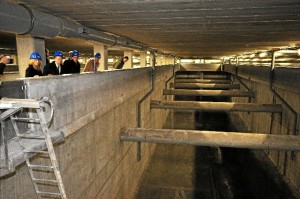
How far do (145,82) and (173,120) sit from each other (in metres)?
9.30

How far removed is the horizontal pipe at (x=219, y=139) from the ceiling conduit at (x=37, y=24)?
98.6 inches

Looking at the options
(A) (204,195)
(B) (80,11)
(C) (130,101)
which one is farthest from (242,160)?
(B) (80,11)

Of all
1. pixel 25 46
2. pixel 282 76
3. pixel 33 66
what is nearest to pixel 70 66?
pixel 25 46

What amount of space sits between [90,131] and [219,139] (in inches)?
119

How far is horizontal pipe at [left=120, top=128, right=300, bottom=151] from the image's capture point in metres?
5.26

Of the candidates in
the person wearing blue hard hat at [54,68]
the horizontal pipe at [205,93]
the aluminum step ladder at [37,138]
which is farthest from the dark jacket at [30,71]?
the horizontal pipe at [205,93]

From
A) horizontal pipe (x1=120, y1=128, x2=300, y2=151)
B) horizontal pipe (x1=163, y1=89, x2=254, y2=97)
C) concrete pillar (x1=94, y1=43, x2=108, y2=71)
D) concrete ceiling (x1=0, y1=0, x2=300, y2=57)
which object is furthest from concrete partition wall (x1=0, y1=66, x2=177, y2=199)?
horizontal pipe (x1=163, y1=89, x2=254, y2=97)

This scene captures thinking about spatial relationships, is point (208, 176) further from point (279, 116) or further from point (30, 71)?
point (30, 71)

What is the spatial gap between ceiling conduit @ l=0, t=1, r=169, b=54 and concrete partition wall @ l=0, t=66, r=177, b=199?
72 cm

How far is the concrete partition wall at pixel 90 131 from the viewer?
277 cm

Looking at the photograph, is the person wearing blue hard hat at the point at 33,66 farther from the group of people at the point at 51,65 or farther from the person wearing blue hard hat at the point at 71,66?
the person wearing blue hard hat at the point at 71,66

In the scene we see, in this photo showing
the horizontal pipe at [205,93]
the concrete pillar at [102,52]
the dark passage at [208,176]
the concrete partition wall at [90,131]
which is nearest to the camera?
the concrete partition wall at [90,131]

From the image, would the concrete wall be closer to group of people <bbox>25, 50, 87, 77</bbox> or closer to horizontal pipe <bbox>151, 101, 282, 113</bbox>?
horizontal pipe <bbox>151, 101, 282, 113</bbox>

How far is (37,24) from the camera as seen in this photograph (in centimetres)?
315
